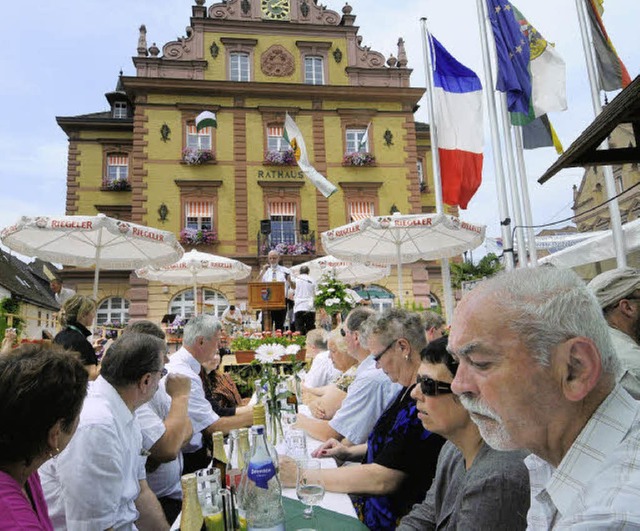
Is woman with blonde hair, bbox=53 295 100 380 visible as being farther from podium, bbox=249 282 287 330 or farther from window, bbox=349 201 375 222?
window, bbox=349 201 375 222

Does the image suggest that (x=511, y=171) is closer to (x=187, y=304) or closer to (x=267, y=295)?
(x=267, y=295)

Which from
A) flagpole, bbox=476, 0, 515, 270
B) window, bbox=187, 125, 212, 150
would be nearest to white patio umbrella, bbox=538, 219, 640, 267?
flagpole, bbox=476, 0, 515, 270

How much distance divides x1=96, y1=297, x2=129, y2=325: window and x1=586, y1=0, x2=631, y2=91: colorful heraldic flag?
17771 mm

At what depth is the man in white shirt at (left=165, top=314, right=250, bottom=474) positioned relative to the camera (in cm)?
350

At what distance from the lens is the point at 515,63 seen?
8680mm

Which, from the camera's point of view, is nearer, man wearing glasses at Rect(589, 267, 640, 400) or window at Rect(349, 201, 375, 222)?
man wearing glasses at Rect(589, 267, 640, 400)

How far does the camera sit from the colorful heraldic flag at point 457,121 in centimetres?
980

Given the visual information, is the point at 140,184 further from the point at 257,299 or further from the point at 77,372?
the point at 77,372

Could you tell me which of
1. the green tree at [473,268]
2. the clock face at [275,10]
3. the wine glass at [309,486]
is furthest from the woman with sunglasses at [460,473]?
the green tree at [473,268]

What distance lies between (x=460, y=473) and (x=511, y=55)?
8.85m

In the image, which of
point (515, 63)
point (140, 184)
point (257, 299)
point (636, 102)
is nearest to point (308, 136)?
point (140, 184)

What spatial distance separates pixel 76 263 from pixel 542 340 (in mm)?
9622

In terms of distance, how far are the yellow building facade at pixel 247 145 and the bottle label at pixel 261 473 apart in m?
17.5

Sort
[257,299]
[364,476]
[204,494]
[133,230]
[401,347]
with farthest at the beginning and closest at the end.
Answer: [257,299]
[133,230]
[401,347]
[364,476]
[204,494]
